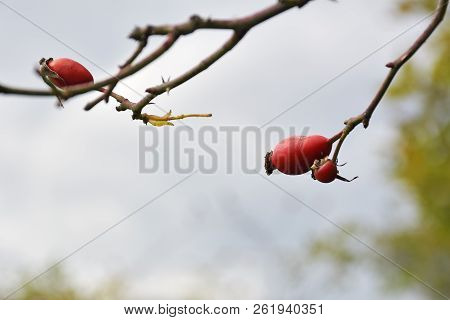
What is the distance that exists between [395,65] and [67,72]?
65 centimetres

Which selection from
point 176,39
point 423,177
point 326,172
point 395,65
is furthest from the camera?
point 423,177

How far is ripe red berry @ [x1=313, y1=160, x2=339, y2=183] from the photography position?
63.7 inches

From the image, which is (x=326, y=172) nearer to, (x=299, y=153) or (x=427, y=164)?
(x=299, y=153)

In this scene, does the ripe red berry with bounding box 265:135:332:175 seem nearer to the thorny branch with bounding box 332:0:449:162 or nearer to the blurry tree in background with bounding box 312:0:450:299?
the thorny branch with bounding box 332:0:449:162

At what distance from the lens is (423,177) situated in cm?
1018

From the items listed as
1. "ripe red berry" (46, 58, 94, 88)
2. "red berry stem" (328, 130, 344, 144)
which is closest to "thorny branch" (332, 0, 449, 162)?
"red berry stem" (328, 130, 344, 144)

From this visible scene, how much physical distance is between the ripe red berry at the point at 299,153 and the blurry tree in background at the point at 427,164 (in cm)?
880

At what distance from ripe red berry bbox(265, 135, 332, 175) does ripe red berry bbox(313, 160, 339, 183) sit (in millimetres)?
25

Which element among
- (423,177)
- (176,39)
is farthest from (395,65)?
(423,177)

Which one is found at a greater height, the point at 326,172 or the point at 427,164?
the point at 427,164

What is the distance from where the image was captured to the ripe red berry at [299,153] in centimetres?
164

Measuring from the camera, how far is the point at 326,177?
63.7 inches

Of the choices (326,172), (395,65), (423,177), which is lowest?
(326,172)
